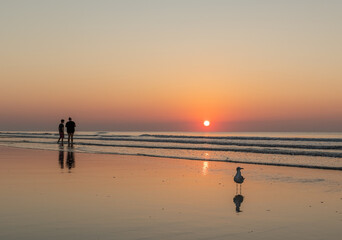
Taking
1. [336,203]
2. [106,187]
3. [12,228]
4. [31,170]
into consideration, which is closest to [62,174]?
[31,170]

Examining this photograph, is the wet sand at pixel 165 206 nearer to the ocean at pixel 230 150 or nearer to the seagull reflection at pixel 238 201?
the seagull reflection at pixel 238 201

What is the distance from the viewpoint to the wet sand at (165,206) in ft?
25.1

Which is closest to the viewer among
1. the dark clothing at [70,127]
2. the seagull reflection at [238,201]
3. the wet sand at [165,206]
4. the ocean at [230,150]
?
the wet sand at [165,206]

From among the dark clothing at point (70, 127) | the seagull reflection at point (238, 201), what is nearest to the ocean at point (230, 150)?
the dark clothing at point (70, 127)

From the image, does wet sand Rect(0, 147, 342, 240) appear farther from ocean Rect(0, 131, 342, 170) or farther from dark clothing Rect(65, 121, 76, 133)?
dark clothing Rect(65, 121, 76, 133)

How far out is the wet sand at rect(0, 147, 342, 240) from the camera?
764cm

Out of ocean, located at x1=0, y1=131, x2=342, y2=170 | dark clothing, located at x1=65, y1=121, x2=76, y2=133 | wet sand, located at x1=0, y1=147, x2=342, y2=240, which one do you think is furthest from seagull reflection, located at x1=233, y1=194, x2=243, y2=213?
dark clothing, located at x1=65, y1=121, x2=76, y2=133

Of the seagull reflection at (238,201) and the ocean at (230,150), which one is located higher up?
the ocean at (230,150)

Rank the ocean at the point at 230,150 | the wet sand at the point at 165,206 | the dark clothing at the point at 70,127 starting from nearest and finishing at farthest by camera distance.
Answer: the wet sand at the point at 165,206 → the ocean at the point at 230,150 → the dark clothing at the point at 70,127

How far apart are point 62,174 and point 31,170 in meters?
1.86

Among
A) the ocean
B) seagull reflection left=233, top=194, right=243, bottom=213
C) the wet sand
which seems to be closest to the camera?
the wet sand

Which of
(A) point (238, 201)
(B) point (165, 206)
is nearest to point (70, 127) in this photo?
(A) point (238, 201)

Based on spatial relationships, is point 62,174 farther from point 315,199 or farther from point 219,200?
point 315,199

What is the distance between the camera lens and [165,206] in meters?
9.90
